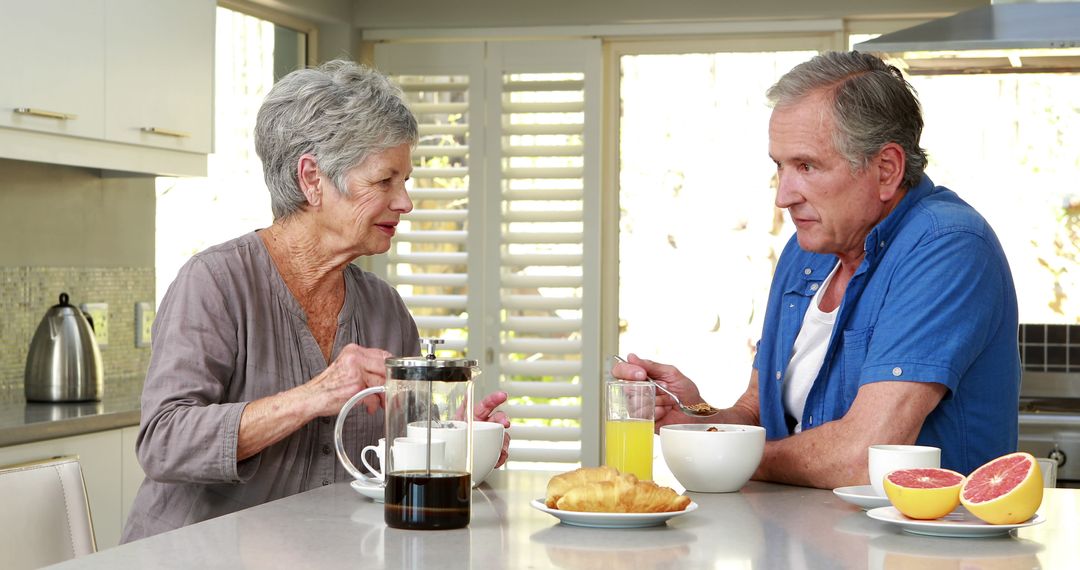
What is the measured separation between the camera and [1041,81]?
4.34 metres

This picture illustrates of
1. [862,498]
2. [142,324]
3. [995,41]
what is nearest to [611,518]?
[862,498]

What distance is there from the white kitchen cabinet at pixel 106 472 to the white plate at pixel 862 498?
1.96 metres

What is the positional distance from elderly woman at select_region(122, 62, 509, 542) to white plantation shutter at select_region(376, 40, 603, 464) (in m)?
2.22

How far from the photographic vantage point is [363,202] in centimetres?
202

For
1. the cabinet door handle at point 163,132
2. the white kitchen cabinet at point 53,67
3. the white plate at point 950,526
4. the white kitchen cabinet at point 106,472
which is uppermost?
the white kitchen cabinet at point 53,67

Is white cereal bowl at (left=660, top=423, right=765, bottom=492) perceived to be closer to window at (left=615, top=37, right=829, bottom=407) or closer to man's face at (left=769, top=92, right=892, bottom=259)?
man's face at (left=769, top=92, right=892, bottom=259)

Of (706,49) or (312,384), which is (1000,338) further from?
(706,49)

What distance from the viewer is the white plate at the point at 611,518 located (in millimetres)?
1333

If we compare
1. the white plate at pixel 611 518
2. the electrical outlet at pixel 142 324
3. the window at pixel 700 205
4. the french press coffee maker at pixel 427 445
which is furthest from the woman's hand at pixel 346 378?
the window at pixel 700 205

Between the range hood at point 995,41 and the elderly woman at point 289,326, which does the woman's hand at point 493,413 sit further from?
the range hood at point 995,41

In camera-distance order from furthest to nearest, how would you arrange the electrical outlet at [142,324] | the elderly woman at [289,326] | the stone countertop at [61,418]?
1. the electrical outlet at [142,324]
2. the stone countertop at [61,418]
3. the elderly woman at [289,326]

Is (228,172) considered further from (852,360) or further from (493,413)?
(852,360)

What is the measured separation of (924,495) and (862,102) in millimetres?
777

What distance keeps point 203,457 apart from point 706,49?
309cm
